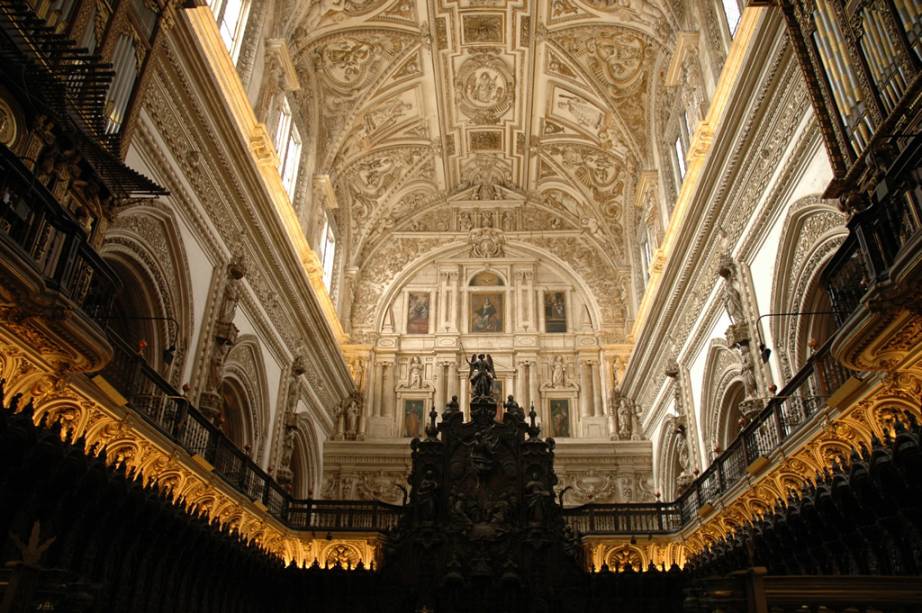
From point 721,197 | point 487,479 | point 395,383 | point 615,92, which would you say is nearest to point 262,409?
point 487,479

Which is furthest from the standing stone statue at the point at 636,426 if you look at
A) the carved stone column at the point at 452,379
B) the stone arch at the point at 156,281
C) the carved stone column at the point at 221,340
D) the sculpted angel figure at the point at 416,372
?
the stone arch at the point at 156,281

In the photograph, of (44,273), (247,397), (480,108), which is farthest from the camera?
(480,108)

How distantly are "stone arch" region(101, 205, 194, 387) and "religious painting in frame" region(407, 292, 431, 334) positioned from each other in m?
13.5

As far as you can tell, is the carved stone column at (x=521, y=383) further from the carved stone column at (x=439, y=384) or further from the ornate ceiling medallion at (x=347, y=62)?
the ornate ceiling medallion at (x=347, y=62)

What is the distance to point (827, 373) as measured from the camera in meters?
9.43

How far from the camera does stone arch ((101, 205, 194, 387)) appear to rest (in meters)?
11.8

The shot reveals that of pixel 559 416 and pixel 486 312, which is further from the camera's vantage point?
pixel 486 312

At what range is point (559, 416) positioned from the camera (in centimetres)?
2475

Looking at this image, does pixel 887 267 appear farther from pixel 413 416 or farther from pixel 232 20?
pixel 413 416

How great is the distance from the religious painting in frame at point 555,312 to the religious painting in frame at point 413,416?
5277 millimetres

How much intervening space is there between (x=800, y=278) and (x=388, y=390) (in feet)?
52.2

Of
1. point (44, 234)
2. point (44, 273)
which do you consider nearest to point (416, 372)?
point (44, 234)

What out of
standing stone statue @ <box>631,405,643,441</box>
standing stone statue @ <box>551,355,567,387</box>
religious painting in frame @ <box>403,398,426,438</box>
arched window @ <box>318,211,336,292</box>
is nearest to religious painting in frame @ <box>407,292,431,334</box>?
religious painting in frame @ <box>403,398,426,438</box>

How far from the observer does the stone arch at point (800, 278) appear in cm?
1152
